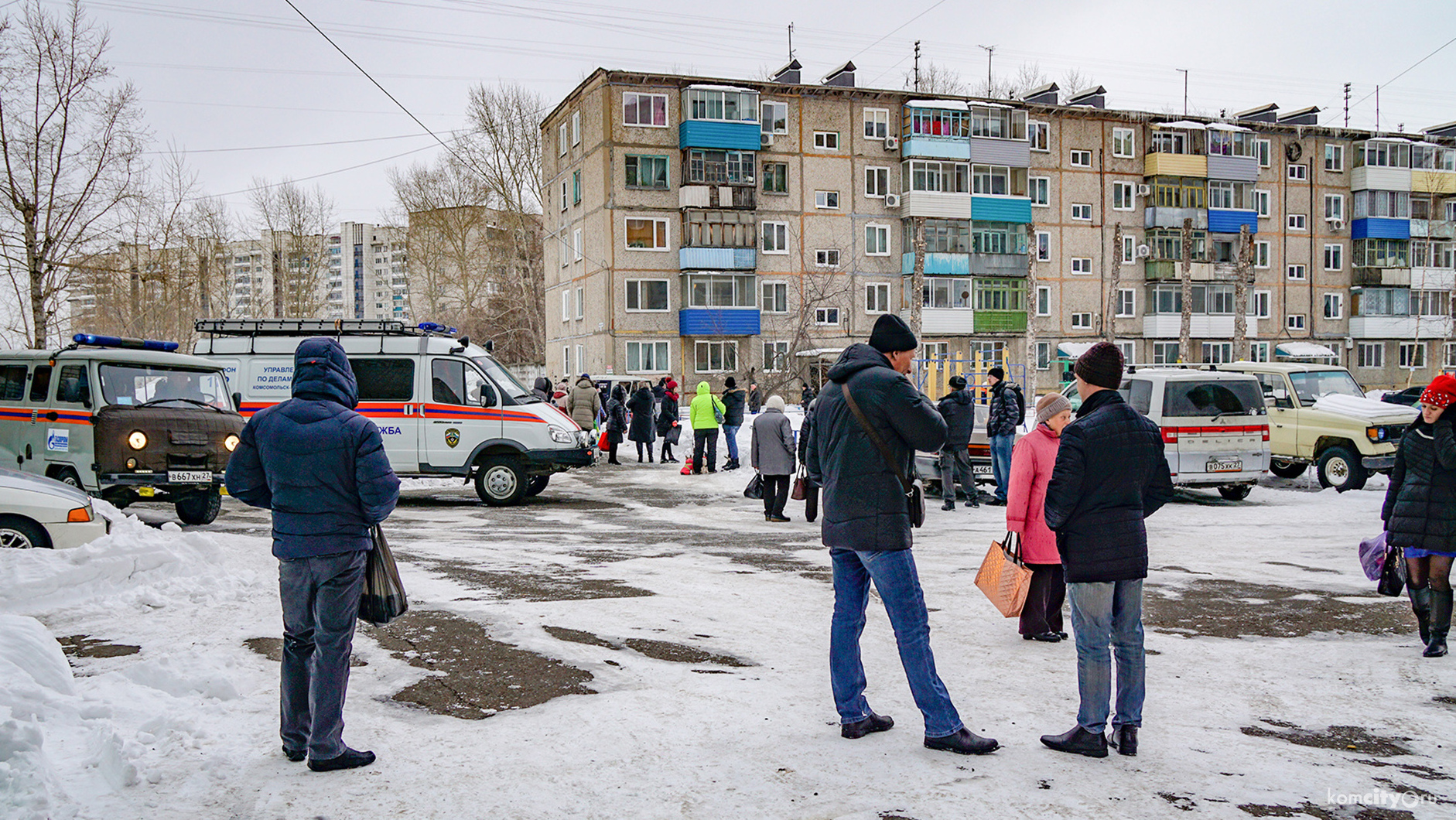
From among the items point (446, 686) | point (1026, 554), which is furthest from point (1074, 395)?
point (446, 686)

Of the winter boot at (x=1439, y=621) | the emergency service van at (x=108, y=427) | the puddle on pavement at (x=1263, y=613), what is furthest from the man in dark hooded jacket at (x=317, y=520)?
the emergency service van at (x=108, y=427)

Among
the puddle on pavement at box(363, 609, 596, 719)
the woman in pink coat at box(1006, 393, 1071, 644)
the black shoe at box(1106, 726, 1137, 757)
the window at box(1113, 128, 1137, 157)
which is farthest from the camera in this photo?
the window at box(1113, 128, 1137, 157)

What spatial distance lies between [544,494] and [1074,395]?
940 cm

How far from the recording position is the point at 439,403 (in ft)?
51.6

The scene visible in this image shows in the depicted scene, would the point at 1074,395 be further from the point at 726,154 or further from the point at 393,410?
the point at 726,154

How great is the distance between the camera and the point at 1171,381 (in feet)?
Answer: 50.5

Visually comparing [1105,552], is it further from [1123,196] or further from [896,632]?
[1123,196]

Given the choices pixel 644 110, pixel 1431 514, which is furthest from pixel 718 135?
pixel 1431 514

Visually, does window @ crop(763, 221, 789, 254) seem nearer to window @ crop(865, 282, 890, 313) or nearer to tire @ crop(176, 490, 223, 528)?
window @ crop(865, 282, 890, 313)

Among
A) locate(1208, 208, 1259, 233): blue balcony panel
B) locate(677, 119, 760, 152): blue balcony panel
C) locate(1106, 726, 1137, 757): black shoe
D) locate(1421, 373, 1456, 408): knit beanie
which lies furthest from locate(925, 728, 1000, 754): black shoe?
locate(1208, 208, 1259, 233): blue balcony panel

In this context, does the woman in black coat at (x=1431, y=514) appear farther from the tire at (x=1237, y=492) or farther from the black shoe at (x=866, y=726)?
the tire at (x=1237, y=492)

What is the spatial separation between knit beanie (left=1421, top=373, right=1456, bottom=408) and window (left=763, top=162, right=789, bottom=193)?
42246mm

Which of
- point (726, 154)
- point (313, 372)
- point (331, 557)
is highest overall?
point (726, 154)

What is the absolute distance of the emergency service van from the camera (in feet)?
41.3
